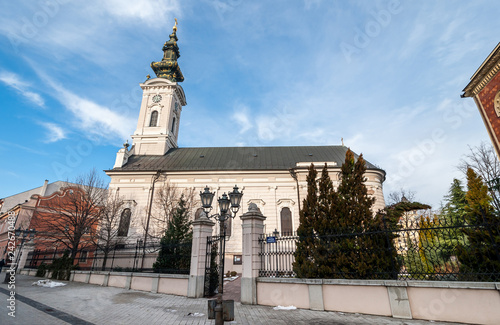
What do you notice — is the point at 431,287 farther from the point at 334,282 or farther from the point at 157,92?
the point at 157,92

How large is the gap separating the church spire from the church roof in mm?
12113

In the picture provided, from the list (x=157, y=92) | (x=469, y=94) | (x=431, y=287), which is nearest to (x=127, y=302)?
(x=431, y=287)

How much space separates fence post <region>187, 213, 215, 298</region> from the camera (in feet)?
34.4

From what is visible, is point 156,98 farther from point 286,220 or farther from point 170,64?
point 286,220

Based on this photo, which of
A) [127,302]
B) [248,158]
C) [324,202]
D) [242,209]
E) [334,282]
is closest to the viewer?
[334,282]

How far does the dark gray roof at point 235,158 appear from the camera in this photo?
2850 cm

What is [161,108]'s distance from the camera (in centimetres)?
3438

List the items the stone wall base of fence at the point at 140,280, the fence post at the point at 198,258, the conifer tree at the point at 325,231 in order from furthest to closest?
the stone wall base of fence at the point at 140,280
the fence post at the point at 198,258
the conifer tree at the point at 325,231

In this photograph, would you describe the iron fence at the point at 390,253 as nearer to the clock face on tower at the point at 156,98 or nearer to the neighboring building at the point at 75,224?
the neighboring building at the point at 75,224

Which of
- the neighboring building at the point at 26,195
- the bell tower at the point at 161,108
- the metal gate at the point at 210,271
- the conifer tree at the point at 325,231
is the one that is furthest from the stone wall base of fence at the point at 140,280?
the neighboring building at the point at 26,195

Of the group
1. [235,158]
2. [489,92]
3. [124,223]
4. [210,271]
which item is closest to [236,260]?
[210,271]

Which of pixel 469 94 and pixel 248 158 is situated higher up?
pixel 248 158

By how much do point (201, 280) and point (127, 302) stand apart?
285cm

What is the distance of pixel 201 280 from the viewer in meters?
10.7
